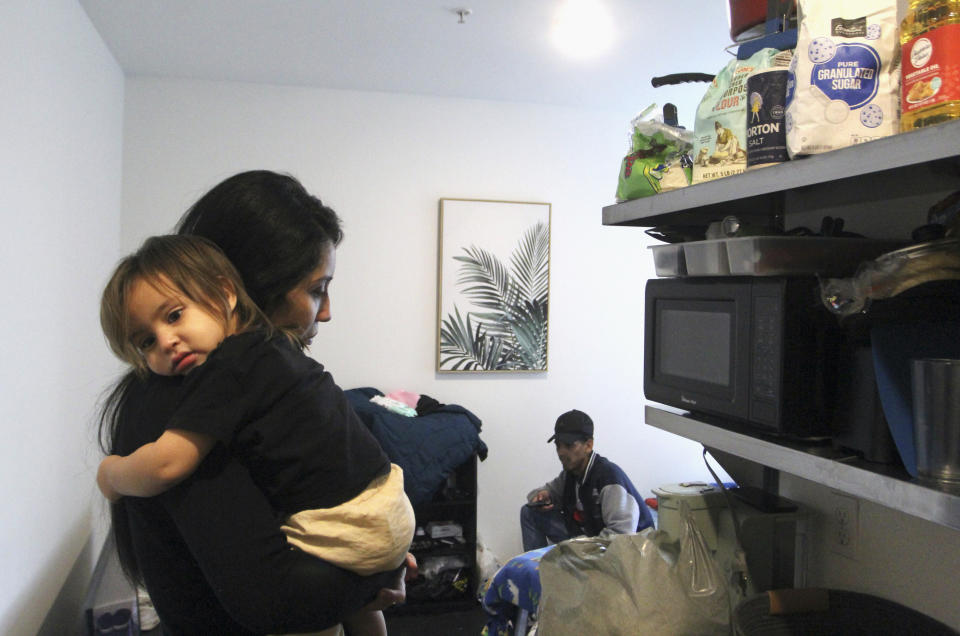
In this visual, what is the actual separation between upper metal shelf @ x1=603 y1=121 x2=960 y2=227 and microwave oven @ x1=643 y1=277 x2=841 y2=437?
0.14m

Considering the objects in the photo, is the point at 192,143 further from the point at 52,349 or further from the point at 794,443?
the point at 794,443

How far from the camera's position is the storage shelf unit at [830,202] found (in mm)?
772

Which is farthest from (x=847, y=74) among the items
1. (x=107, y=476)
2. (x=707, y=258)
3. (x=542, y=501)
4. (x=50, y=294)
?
(x=542, y=501)

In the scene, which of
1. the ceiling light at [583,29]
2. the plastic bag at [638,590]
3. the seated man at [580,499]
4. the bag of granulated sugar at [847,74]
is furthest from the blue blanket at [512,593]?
the ceiling light at [583,29]

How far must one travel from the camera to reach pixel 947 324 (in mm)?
895

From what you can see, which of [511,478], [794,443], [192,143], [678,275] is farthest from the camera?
[511,478]

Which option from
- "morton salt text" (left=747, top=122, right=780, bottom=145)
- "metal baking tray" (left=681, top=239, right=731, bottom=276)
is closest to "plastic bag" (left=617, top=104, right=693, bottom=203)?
"metal baking tray" (left=681, top=239, right=731, bottom=276)

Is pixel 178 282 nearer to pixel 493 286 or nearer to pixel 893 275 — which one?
pixel 893 275

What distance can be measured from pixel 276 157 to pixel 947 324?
10.7ft

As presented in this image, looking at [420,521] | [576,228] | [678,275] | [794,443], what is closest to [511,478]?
[420,521]

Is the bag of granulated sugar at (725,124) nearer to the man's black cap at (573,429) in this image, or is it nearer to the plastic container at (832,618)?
the plastic container at (832,618)

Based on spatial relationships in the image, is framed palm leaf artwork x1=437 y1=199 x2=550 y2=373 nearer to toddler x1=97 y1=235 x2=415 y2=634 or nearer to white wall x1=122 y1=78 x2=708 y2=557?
white wall x1=122 y1=78 x2=708 y2=557

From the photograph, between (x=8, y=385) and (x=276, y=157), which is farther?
(x=276, y=157)

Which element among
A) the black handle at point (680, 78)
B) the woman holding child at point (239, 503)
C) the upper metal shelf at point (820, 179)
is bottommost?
the woman holding child at point (239, 503)
